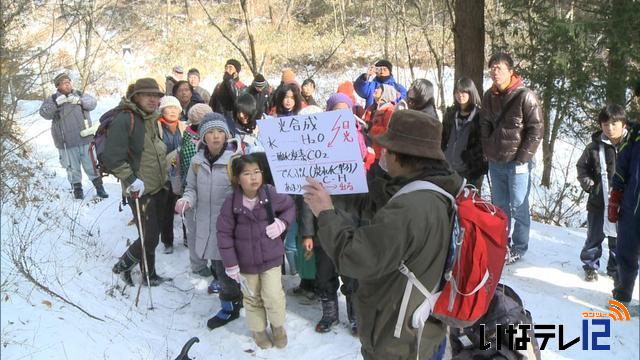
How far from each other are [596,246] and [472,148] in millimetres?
1703

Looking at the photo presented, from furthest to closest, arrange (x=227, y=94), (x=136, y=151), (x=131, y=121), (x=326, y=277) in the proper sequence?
(x=227, y=94)
(x=136, y=151)
(x=131, y=121)
(x=326, y=277)

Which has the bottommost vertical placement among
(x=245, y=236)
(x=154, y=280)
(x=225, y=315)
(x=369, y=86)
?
(x=225, y=315)

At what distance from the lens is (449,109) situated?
553 centimetres

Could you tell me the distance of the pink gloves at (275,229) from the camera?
3806 millimetres

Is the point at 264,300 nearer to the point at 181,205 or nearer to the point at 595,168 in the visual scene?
the point at 181,205

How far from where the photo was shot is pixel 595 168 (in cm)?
489

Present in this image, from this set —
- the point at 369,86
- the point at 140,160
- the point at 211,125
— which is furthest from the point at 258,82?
the point at 211,125

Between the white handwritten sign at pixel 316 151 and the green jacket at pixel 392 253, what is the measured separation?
25 centimetres

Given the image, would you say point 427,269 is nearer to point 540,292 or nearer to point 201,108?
point 540,292

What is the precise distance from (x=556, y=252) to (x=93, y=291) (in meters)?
5.38

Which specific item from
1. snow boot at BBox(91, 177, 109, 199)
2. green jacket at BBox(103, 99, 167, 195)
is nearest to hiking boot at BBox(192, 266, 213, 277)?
green jacket at BBox(103, 99, 167, 195)

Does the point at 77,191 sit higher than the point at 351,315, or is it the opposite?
the point at 77,191

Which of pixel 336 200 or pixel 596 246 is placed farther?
pixel 596 246

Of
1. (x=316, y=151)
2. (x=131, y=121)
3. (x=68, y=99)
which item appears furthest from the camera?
(x=68, y=99)
